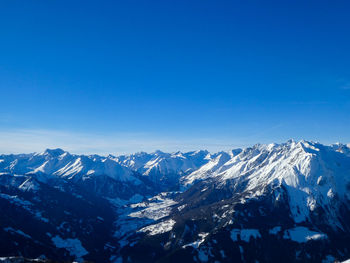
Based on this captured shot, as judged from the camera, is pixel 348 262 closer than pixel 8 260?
Yes

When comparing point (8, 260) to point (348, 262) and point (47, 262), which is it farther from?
point (348, 262)

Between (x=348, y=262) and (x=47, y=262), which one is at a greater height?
(x=348, y=262)

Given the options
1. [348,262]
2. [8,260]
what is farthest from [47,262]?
[348,262]

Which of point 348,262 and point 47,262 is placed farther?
point 47,262
